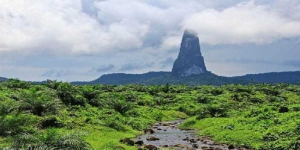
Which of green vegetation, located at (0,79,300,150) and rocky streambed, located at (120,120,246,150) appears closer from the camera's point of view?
green vegetation, located at (0,79,300,150)

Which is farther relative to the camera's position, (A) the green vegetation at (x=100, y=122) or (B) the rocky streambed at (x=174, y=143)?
(B) the rocky streambed at (x=174, y=143)

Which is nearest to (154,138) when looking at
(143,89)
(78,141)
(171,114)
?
(78,141)

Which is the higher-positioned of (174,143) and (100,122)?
(100,122)

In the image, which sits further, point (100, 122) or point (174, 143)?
point (100, 122)

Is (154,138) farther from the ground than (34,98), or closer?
closer

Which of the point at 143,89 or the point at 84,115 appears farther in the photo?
the point at 143,89

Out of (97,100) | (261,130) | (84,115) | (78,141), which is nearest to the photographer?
(78,141)

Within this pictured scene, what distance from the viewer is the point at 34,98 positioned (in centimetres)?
3966

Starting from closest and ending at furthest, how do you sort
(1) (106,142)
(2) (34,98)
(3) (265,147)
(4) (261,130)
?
(3) (265,147) < (1) (106,142) < (4) (261,130) < (2) (34,98)

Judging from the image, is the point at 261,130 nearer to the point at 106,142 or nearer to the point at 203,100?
the point at 106,142

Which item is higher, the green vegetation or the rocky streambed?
the green vegetation

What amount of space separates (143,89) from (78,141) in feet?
236

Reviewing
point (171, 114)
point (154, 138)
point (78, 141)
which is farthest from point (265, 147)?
point (171, 114)

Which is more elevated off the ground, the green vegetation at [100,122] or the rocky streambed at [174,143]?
the green vegetation at [100,122]
